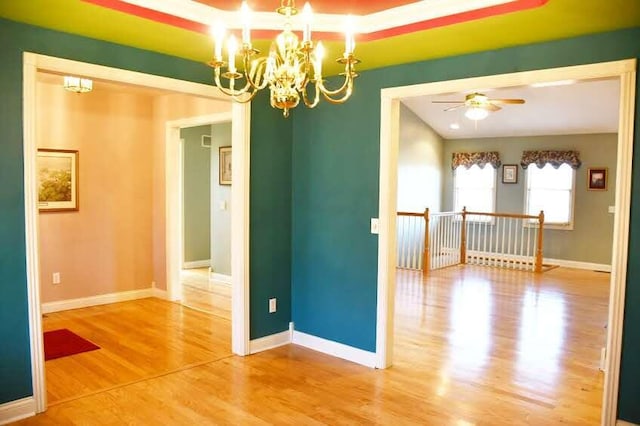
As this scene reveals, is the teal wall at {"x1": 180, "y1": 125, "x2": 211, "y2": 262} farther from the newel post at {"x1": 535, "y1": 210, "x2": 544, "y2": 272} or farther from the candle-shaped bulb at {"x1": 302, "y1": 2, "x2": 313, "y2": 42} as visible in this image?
the candle-shaped bulb at {"x1": 302, "y1": 2, "x2": 313, "y2": 42}

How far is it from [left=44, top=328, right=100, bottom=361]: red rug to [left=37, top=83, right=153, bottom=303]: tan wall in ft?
3.27

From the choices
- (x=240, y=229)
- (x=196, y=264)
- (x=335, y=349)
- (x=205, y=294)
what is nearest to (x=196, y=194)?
(x=196, y=264)

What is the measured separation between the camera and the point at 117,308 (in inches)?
223

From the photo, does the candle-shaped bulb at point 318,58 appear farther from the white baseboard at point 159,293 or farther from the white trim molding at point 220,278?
the white trim molding at point 220,278

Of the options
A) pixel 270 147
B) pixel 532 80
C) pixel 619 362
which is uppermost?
pixel 532 80

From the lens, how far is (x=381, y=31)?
3.06m

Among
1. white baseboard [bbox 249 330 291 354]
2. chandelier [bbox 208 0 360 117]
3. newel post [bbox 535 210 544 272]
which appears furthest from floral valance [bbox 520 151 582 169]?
chandelier [bbox 208 0 360 117]

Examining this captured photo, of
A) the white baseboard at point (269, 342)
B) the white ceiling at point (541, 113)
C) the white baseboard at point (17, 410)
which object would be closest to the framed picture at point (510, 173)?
the white ceiling at point (541, 113)

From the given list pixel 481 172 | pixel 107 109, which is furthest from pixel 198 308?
pixel 481 172

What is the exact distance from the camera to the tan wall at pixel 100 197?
5.46 meters

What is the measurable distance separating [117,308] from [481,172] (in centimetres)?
756

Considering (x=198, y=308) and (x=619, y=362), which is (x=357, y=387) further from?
(x=198, y=308)

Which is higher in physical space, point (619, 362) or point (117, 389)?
point (619, 362)

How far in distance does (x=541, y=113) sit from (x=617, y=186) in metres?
6.08
